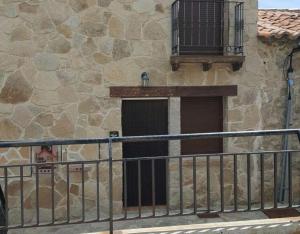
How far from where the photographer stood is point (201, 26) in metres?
7.58

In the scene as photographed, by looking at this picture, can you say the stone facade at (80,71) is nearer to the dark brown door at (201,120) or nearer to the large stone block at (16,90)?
the large stone block at (16,90)

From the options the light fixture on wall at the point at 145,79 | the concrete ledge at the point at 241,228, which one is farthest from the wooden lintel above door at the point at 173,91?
the concrete ledge at the point at 241,228

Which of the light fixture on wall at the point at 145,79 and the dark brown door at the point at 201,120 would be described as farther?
the dark brown door at the point at 201,120

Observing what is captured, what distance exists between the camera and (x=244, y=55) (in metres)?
7.68

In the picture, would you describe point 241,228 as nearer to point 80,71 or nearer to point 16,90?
point 80,71

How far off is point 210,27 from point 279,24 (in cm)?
173

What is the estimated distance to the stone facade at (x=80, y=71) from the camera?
691 cm

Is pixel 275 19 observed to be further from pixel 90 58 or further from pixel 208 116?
pixel 90 58

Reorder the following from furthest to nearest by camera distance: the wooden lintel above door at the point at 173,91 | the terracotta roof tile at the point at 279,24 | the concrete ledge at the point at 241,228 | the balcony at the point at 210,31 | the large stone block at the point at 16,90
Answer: the terracotta roof tile at the point at 279,24, the balcony at the point at 210,31, the wooden lintel above door at the point at 173,91, the large stone block at the point at 16,90, the concrete ledge at the point at 241,228

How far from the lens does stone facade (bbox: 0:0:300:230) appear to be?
691 centimetres

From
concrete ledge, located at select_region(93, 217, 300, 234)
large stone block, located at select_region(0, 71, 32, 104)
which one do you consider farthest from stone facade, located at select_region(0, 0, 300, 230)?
concrete ledge, located at select_region(93, 217, 300, 234)

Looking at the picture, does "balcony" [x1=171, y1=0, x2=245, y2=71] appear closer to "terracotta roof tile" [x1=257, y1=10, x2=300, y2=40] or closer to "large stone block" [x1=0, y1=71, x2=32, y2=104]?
"terracotta roof tile" [x1=257, y1=10, x2=300, y2=40]

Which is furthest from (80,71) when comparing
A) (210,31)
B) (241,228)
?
(241,228)

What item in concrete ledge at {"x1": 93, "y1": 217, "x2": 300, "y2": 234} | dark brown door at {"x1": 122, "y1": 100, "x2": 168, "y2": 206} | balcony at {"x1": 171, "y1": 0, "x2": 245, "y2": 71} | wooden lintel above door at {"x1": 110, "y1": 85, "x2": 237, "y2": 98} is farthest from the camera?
dark brown door at {"x1": 122, "y1": 100, "x2": 168, "y2": 206}
